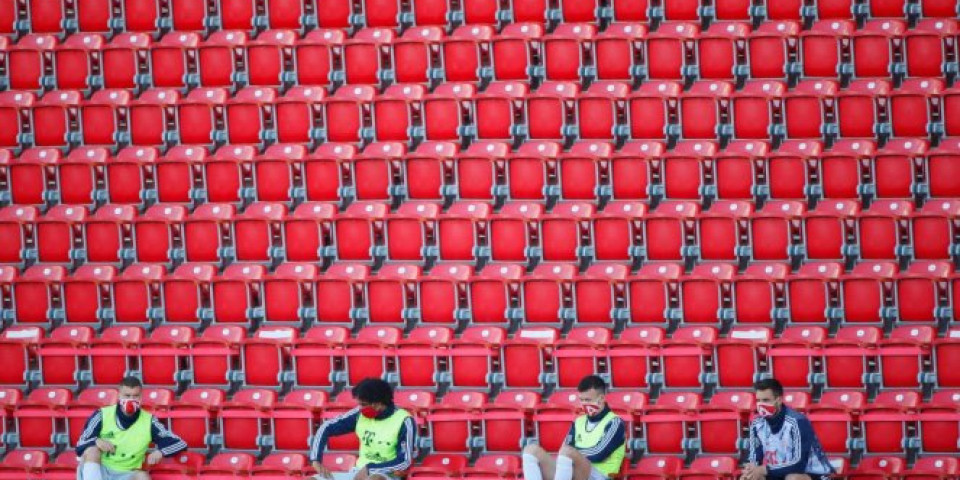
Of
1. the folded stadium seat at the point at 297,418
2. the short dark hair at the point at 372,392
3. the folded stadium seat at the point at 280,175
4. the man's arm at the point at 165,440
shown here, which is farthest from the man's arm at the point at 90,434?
the folded stadium seat at the point at 280,175

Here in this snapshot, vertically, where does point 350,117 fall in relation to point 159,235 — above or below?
above

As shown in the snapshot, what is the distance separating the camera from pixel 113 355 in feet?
41.4

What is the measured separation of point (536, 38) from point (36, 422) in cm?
498

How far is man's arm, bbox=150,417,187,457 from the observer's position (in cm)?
1116

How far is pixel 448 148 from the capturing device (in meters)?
13.3

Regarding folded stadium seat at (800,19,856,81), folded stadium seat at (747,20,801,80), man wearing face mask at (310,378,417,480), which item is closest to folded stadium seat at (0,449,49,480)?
man wearing face mask at (310,378,417,480)

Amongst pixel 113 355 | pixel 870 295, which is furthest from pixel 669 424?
pixel 113 355

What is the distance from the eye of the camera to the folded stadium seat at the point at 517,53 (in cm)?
1395

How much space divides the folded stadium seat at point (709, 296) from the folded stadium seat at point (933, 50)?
2.58 meters

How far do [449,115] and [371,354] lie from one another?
2.42m

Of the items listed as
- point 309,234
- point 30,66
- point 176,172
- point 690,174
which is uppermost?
point 30,66

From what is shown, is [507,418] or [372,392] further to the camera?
[507,418]

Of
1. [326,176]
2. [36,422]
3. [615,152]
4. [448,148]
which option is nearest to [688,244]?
[615,152]

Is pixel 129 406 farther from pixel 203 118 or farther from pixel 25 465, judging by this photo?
pixel 203 118
